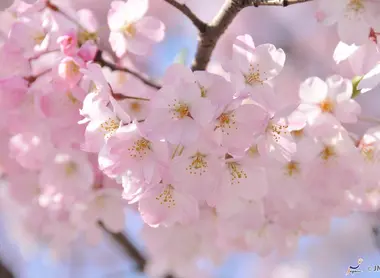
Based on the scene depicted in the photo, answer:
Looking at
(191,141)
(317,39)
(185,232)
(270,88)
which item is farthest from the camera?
(317,39)

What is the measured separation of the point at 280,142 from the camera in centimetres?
102

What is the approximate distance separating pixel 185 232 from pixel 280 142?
0.64m

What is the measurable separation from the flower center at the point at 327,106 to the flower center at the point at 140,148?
376 millimetres

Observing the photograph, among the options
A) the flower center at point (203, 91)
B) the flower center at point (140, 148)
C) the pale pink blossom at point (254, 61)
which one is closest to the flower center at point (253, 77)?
the pale pink blossom at point (254, 61)

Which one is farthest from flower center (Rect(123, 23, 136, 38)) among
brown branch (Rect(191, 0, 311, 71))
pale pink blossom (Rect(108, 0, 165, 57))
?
brown branch (Rect(191, 0, 311, 71))

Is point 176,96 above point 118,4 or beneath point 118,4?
above

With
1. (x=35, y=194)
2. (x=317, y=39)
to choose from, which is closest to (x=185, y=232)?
(x=35, y=194)

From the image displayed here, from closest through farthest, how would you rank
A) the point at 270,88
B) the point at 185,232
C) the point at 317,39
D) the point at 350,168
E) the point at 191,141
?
the point at 191,141 < the point at 270,88 < the point at 350,168 < the point at 185,232 < the point at 317,39

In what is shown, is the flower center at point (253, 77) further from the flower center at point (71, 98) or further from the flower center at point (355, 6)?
the flower center at point (71, 98)

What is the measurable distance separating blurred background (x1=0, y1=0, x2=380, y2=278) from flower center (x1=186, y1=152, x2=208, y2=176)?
382mm

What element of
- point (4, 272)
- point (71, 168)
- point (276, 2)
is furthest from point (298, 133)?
point (4, 272)

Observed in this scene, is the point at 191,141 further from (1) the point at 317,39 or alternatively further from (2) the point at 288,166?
(1) the point at 317,39

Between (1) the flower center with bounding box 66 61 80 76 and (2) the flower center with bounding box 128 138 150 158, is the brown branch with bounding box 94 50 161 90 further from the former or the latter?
(2) the flower center with bounding box 128 138 150 158

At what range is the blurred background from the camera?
1.69 meters
